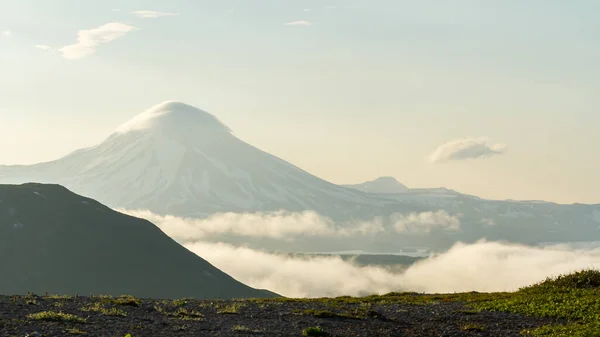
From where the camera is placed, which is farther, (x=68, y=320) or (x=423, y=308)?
(x=423, y=308)

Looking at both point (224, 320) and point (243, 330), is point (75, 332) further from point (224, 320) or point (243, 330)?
point (224, 320)

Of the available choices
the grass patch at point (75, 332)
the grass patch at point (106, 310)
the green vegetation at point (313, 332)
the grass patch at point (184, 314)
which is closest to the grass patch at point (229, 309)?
the grass patch at point (184, 314)

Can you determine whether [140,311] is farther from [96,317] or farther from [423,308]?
[423,308]

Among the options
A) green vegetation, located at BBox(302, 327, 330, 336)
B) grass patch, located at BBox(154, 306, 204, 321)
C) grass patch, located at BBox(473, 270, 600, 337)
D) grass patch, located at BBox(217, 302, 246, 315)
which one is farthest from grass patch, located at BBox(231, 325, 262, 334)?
grass patch, located at BBox(473, 270, 600, 337)

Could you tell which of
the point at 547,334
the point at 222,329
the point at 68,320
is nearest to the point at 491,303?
the point at 547,334

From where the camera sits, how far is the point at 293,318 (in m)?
36.6

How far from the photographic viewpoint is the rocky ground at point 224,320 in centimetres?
2867

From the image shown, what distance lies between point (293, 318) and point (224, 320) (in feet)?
14.0

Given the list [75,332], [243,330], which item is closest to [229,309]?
[243,330]

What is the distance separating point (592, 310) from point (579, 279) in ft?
45.0

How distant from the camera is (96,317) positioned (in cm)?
3159

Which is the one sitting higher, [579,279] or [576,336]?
[579,279]

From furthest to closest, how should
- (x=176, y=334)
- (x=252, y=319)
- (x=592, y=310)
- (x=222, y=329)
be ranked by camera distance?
1. (x=592, y=310)
2. (x=252, y=319)
3. (x=222, y=329)
4. (x=176, y=334)

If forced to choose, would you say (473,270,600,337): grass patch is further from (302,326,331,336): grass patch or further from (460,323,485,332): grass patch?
(302,326,331,336): grass patch
